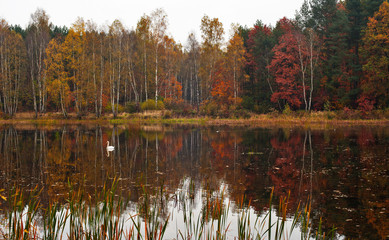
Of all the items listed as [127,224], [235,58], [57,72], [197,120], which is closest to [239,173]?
[127,224]

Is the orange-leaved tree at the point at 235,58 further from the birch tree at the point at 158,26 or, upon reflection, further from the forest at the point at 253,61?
the birch tree at the point at 158,26

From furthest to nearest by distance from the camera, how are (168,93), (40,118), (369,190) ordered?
(168,93)
(40,118)
(369,190)

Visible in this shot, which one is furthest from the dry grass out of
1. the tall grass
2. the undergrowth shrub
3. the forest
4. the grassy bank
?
the tall grass

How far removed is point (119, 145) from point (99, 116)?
85.3 feet

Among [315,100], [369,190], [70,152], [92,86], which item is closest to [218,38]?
[315,100]

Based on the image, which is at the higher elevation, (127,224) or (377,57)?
(377,57)

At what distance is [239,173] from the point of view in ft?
36.4

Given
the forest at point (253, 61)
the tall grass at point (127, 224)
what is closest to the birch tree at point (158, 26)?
the forest at point (253, 61)

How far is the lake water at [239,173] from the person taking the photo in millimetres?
7105

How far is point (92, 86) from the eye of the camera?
142 feet

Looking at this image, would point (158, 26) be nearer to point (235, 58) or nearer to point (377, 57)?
point (235, 58)

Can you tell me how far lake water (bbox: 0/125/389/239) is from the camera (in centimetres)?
711

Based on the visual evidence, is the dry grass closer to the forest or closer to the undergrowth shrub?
the undergrowth shrub

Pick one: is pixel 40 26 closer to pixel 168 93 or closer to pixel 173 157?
pixel 168 93
